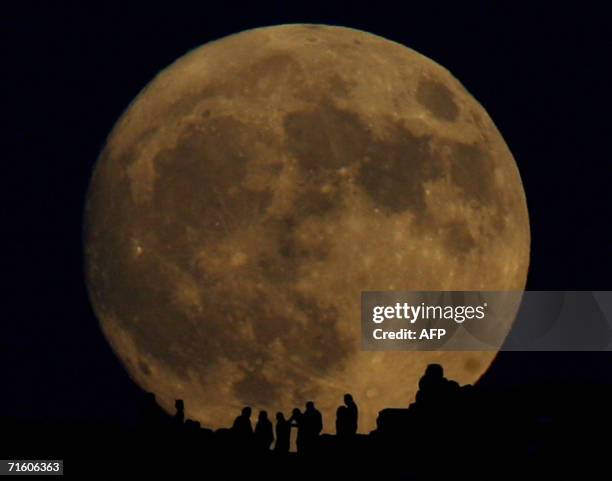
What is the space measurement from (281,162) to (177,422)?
13.5 feet

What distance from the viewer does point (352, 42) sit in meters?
15.0

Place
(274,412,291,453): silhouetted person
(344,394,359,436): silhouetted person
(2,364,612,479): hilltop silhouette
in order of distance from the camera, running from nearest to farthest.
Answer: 1. (2,364,612,479): hilltop silhouette
2. (274,412,291,453): silhouetted person
3. (344,394,359,436): silhouetted person

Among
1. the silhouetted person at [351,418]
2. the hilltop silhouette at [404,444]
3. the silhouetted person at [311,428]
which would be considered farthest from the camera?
the silhouetted person at [351,418]

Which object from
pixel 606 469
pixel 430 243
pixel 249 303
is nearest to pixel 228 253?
pixel 249 303

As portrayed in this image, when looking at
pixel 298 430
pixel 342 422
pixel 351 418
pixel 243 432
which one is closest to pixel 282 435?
pixel 298 430

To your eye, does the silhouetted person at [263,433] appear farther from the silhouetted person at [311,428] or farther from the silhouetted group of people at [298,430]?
the silhouetted person at [311,428]

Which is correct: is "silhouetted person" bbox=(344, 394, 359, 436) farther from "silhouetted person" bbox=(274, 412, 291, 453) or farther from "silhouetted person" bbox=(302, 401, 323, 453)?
"silhouetted person" bbox=(274, 412, 291, 453)

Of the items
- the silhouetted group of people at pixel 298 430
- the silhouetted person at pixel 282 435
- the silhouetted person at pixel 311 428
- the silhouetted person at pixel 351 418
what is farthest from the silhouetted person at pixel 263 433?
the silhouetted person at pixel 351 418

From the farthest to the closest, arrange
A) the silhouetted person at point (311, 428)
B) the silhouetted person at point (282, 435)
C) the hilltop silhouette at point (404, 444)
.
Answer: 1. the silhouetted person at point (282, 435)
2. the silhouetted person at point (311, 428)
3. the hilltop silhouette at point (404, 444)

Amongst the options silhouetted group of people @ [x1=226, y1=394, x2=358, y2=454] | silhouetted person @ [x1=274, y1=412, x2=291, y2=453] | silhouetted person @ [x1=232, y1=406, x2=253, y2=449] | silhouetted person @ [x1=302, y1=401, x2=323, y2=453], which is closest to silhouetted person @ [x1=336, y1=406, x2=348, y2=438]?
silhouetted group of people @ [x1=226, y1=394, x2=358, y2=454]

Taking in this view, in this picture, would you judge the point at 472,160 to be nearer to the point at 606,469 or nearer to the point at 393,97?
the point at 393,97

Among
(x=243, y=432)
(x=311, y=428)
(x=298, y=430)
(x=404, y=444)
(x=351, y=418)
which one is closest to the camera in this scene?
(x=404, y=444)

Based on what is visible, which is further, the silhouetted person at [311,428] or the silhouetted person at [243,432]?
the silhouetted person at [243,432]

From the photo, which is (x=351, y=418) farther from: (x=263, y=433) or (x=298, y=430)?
(x=263, y=433)
